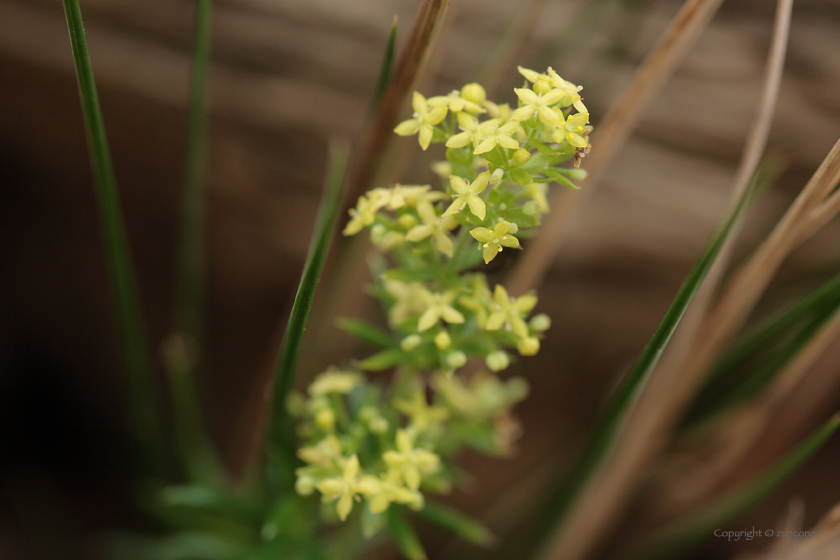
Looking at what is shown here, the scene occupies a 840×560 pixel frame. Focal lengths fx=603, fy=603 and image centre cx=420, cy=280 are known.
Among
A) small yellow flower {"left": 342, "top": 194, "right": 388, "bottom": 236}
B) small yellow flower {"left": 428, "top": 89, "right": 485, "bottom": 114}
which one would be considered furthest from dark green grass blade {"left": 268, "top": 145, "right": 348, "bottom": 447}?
small yellow flower {"left": 428, "top": 89, "right": 485, "bottom": 114}

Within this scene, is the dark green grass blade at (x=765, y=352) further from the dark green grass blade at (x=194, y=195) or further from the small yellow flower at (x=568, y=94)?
the dark green grass blade at (x=194, y=195)

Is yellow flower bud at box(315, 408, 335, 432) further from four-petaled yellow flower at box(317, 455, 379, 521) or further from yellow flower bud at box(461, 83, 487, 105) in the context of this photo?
yellow flower bud at box(461, 83, 487, 105)

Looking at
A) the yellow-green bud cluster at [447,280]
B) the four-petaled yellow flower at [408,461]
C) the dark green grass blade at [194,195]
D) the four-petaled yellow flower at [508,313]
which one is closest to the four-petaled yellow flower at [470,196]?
the yellow-green bud cluster at [447,280]

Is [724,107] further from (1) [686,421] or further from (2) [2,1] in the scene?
(2) [2,1]

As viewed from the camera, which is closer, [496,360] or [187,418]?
[496,360]

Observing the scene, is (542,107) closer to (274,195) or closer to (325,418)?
(325,418)

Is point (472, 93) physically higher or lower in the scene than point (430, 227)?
higher

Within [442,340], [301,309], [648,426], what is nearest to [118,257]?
[301,309]
